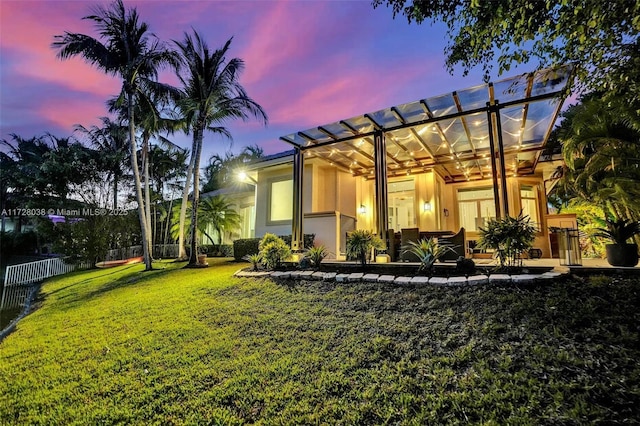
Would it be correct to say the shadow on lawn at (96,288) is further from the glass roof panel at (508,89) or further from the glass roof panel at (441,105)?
the glass roof panel at (508,89)

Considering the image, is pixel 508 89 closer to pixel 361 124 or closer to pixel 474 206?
pixel 361 124

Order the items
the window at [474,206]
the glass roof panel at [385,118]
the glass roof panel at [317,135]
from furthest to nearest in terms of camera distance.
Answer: the window at [474,206], the glass roof panel at [317,135], the glass roof panel at [385,118]

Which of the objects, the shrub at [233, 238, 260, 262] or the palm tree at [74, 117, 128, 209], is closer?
the shrub at [233, 238, 260, 262]

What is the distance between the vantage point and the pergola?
6219 millimetres

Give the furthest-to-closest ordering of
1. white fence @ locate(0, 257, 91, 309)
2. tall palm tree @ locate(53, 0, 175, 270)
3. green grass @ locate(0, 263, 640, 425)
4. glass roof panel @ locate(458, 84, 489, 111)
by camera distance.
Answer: tall palm tree @ locate(53, 0, 175, 270) → white fence @ locate(0, 257, 91, 309) → glass roof panel @ locate(458, 84, 489, 111) → green grass @ locate(0, 263, 640, 425)

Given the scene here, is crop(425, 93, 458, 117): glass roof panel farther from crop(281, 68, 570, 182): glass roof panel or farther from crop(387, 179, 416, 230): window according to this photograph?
crop(387, 179, 416, 230): window

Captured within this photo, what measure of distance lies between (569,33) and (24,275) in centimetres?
1834

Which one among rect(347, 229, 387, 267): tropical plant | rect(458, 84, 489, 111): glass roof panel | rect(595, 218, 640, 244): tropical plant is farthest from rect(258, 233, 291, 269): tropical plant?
rect(595, 218, 640, 244): tropical plant

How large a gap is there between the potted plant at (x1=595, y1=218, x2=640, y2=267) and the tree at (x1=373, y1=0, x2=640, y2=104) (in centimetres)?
240

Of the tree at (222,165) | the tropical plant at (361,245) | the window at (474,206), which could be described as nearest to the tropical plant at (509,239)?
the tropical plant at (361,245)

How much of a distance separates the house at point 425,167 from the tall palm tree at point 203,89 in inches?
102

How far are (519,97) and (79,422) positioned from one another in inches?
346

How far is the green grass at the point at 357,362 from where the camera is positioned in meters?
2.32

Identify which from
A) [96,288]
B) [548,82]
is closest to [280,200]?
[96,288]
